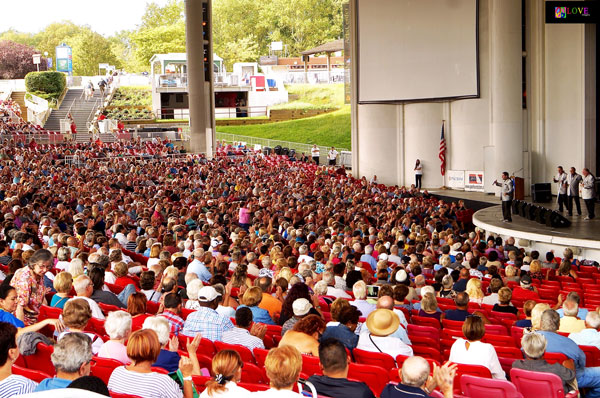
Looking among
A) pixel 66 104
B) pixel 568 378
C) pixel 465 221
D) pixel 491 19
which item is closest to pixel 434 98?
pixel 491 19

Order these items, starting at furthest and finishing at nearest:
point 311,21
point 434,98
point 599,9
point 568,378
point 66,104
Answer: point 311,21, point 66,104, point 434,98, point 599,9, point 568,378

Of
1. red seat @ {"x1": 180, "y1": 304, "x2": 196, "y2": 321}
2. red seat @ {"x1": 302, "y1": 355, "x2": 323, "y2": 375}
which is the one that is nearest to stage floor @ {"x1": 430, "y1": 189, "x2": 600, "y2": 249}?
red seat @ {"x1": 180, "y1": 304, "x2": 196, "y2": 321}

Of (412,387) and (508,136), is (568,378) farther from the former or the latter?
(508,136)

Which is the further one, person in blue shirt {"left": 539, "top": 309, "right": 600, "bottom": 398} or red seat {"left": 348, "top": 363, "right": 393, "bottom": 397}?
person in blue shirt {"left": 539, "top": 309, "right": 600, "bottom": 398}

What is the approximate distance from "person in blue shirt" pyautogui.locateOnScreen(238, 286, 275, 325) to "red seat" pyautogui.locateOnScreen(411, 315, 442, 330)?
1.72 meters

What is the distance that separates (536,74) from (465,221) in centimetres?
715

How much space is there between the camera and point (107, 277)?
381 inches

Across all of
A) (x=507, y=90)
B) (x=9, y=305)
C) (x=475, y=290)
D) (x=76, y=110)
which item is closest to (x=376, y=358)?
(x=475, y=290)

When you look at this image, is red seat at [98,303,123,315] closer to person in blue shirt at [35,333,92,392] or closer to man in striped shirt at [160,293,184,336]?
man in striped shirt at [160,293,184,336]

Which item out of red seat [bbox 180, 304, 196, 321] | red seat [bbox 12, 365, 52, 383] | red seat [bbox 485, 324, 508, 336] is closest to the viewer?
red seat [bbox 12, 365, 52, 383]

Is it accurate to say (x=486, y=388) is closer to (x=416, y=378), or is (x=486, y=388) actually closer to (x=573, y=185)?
(x=416, y=378)

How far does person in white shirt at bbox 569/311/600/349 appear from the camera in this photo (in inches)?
277

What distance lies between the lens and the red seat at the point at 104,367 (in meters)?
5.44

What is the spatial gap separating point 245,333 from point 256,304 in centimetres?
102
